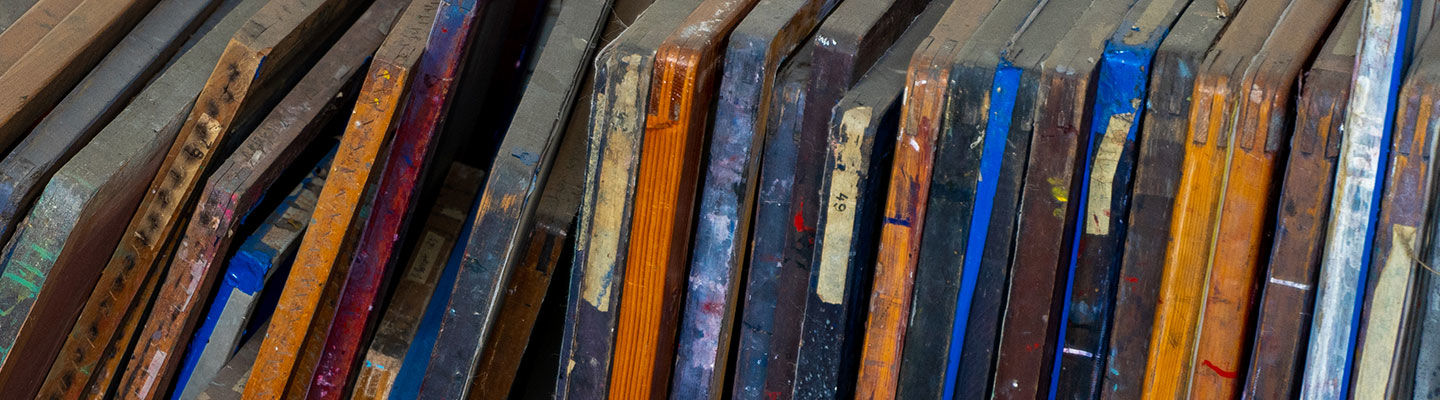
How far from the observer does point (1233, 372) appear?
5.19ft

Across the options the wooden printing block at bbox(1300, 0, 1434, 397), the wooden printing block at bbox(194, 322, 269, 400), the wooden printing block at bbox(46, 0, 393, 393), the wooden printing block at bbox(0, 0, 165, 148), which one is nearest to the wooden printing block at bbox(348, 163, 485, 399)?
the wooden printing block at bbox(194, 322, 269, 400)

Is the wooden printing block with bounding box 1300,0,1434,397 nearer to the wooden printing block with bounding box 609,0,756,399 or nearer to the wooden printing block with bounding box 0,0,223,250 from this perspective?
the wooden printing block with bounding box 609,0,756,399

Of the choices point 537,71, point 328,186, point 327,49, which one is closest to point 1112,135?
point 537,71

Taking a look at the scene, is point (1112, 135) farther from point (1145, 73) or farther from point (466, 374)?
point (466, 374)

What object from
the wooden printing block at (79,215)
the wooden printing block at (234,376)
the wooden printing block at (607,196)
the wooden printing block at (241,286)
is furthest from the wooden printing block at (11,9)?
the wooden printing block at (607,196)

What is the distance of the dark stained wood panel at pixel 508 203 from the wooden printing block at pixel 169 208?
432mm

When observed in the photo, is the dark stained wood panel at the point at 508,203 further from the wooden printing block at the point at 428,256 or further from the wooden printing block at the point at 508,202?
the wooden printing block at the point at 428,256

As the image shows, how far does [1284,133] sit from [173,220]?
1781 millimetres

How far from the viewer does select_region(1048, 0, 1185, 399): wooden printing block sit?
155cm

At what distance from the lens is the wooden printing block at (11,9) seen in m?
2.41

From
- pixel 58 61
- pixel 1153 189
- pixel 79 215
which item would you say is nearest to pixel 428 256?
pixel 79 215

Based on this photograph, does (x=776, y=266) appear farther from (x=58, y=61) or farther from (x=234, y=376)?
(x=58, y=61)

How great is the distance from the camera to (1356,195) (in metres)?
1.47

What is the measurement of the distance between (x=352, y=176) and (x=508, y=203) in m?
0.29
